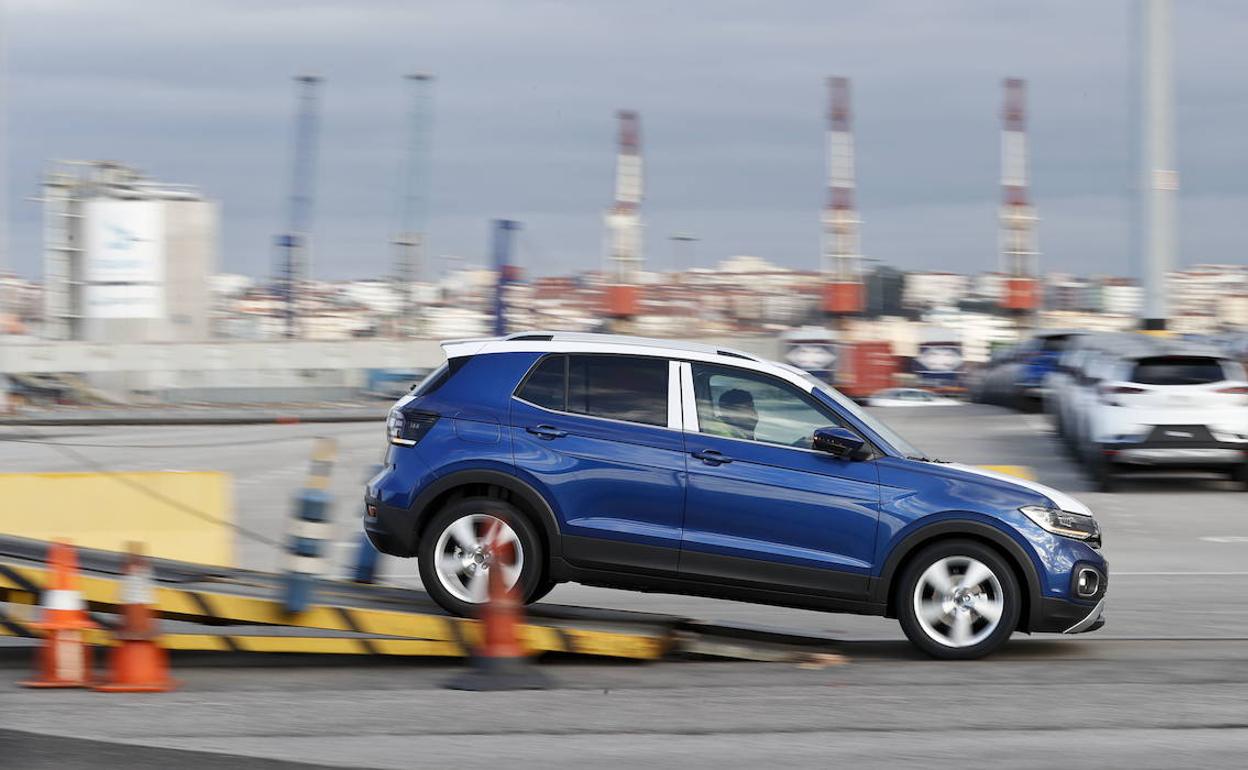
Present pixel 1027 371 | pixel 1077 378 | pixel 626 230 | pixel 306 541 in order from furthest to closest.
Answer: pixel 626 230 → pixel 1027 371 → pixel 1077 378 → pixel 306 541

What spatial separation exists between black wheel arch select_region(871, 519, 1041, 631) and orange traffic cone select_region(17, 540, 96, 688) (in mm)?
4123

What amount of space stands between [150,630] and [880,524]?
12.5 feet

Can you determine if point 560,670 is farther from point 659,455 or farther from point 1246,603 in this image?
point 1246,603

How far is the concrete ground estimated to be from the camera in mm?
6492

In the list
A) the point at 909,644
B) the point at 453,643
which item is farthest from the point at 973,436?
the point at 453,643

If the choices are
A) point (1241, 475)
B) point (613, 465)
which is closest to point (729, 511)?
point (613, 465)

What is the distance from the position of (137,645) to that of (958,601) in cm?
430

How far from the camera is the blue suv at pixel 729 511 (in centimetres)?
849

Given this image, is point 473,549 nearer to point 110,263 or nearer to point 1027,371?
point 1027,371

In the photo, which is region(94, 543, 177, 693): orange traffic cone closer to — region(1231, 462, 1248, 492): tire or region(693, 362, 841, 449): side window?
region(693, 362, 841, 449): side window

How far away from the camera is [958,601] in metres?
8.58

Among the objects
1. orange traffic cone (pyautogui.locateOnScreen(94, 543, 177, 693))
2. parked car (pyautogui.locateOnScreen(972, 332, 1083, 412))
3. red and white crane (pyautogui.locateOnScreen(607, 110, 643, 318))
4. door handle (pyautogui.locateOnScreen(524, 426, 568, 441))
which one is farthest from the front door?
red and white crane (pyautogui.locateOnScreen(607, 110, 643, 318))

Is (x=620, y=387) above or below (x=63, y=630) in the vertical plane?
above

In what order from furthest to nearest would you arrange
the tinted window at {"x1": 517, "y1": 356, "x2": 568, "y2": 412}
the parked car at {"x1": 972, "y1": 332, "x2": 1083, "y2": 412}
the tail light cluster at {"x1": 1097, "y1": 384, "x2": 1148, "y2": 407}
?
1. the parked car at {"x1": 972, "y1": 332, "x2": 1083, "y2": 412}
2. the tail light cluster at {"x1": 1097, "y1": 384, "x2": 1148, "y2": 407}
3. the tinted window at {"x1": 517, "y1": 356, "x2": 568, "y2": 412}
